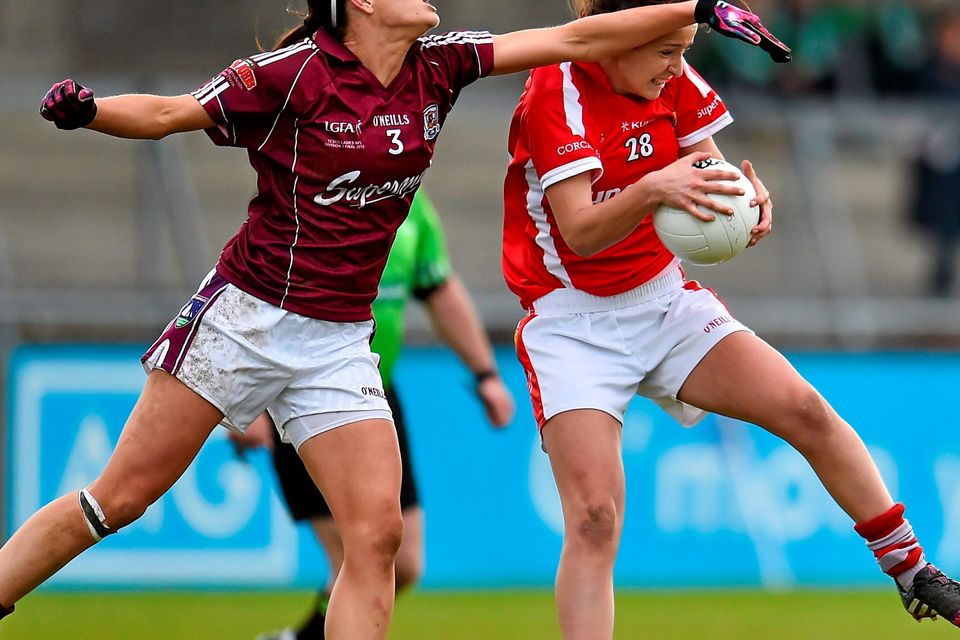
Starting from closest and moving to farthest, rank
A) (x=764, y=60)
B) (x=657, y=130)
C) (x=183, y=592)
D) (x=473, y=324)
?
(x=657, y=130) < (x=473, y=324) < (x=183, y=592) < (x=764, y=60)

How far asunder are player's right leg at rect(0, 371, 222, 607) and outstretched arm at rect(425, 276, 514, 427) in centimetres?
215

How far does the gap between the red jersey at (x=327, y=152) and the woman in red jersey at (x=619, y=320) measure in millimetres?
425

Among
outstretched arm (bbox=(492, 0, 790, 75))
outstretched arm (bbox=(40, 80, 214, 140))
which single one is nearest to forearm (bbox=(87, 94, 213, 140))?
outstretched arm (bbox=(40, 80, 214, 140))

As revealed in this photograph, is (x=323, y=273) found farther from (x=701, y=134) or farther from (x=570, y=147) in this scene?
(x=701, y=134)

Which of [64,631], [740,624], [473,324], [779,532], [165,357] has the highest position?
[165,357]

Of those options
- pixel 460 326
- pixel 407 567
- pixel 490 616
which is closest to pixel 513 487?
pixel 490 616

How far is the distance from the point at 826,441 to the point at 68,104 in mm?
2591

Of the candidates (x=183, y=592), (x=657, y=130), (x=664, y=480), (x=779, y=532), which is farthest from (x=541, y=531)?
(x=657, y=130)

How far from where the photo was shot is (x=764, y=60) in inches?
564

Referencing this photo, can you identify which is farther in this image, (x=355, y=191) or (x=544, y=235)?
(x=544, y=235)

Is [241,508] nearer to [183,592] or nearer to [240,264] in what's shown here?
[183,592]

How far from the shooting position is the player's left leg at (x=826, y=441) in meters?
5.37

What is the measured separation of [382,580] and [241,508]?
501cm

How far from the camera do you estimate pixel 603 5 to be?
555cm
